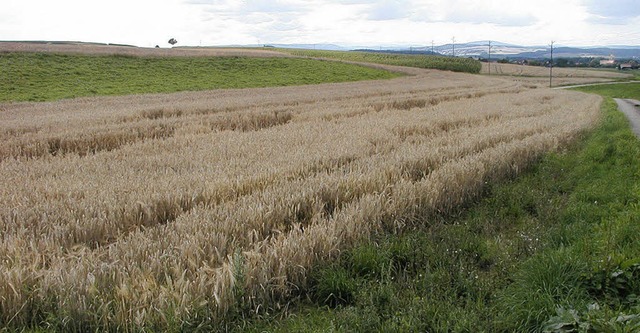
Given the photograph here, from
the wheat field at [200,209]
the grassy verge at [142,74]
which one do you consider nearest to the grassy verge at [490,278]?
the wheat field at [200,209]

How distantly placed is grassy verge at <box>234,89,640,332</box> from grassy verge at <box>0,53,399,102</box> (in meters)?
34.0

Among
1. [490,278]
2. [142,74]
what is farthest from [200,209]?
[142,74]

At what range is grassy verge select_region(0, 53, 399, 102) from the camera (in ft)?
124

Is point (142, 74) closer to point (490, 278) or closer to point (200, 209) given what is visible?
point (200, 209)

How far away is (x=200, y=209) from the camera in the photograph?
21.0ft

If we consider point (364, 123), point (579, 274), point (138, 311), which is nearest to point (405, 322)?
point (579, 274)

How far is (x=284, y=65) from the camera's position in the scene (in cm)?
6781

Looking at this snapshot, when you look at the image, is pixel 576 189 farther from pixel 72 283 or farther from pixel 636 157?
pixel 72 283

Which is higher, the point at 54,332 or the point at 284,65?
the point at 284,65

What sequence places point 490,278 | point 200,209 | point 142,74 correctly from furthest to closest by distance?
point 142,74 → point 200,209 → point 490,278

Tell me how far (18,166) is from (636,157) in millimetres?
13916

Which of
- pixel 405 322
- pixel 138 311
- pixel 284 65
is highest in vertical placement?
pixel 284 65

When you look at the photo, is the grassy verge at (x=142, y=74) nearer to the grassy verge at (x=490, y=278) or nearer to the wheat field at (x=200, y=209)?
the wheat field at (x=200, y=209)

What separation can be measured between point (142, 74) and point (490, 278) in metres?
50.1
